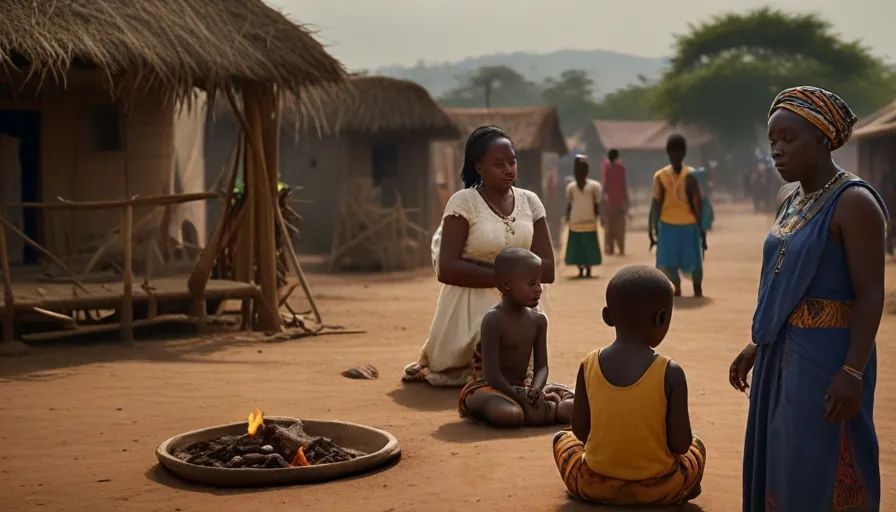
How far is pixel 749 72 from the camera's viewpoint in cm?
4862

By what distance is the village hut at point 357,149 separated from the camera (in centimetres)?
2103

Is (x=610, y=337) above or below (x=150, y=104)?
below

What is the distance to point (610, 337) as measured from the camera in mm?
9945

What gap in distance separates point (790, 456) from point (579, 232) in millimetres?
12640

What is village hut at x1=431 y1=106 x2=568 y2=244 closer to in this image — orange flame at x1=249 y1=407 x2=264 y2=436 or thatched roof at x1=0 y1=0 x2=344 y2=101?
thatched roof at x1=0 y1=0 x2=344 y2=101

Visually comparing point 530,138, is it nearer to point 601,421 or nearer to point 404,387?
point 404,387

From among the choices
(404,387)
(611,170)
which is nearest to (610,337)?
(404,387)

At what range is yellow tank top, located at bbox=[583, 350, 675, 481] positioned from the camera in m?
4.21

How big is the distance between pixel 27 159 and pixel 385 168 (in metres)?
10.4

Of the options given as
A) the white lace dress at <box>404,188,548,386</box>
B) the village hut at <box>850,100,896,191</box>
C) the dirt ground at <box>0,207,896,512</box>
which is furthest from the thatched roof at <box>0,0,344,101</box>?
the village hut at <box>850,100,896,191</box>

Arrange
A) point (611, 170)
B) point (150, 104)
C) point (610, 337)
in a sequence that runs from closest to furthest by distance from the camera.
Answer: point (610, 337) < point (150, 104) < point (611, 170)

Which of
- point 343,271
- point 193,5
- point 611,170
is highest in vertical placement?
point 193,5

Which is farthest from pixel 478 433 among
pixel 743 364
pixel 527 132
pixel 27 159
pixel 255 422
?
pixel 527 132

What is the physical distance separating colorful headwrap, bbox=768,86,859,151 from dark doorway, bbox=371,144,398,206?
19.0 m
